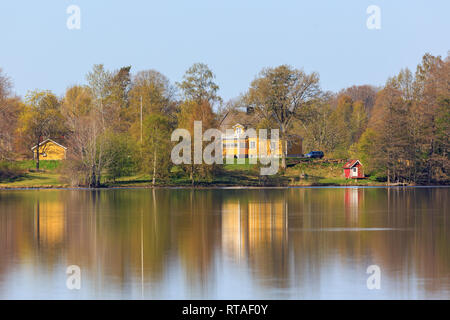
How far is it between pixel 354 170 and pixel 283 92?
47.5 feet

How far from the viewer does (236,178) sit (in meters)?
86.5

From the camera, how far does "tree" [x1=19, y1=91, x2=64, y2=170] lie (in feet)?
318

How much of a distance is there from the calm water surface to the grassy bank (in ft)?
129

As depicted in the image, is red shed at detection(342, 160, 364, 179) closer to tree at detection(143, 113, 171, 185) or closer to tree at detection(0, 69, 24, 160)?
tree at detection(143, 113, 171, 185)

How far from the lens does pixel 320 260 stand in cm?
2250

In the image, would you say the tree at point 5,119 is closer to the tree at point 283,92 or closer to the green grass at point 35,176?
the green grass at point 35,176

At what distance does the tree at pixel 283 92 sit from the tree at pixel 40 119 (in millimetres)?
31921

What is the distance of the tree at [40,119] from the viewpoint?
96812 mm
